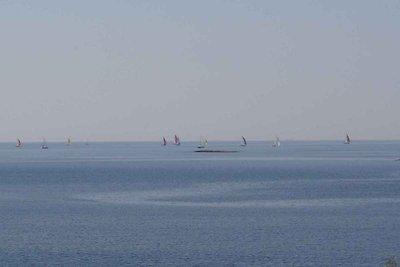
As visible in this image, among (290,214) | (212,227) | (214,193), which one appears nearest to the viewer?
(212,227)

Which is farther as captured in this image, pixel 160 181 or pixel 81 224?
pixel 160 181

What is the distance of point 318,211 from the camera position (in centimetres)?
8369

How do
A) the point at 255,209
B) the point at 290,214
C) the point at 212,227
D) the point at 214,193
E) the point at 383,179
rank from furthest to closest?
the point at 383,179, the point at 214,193, the point at 255,209, the point at 290,214, the point at 212,227

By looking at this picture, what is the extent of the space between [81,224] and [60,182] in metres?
→ 71.6

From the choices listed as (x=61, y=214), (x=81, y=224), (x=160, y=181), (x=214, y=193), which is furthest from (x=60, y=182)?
(x=81, y=224)

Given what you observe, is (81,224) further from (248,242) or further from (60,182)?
(60,182)

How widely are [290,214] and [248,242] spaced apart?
782 inches

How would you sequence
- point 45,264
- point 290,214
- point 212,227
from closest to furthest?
point 45,264 → point 212,227 → point 290,214

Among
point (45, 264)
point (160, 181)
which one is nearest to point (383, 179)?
point (160, 181)

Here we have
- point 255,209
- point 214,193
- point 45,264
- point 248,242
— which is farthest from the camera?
point 214,193

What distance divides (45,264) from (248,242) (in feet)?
50.6

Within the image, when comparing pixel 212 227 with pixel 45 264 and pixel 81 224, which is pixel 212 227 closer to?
pixel 81 224

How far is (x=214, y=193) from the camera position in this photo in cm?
11262

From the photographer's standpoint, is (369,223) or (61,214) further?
(61,214)
